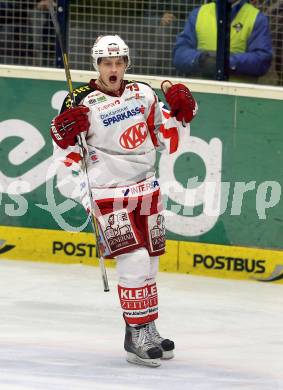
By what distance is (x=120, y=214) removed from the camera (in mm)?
7027

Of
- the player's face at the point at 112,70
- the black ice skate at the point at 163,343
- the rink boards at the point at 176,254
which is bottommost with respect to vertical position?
the rink boards at the point at 176,254

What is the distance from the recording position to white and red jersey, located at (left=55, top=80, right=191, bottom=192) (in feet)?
23.0

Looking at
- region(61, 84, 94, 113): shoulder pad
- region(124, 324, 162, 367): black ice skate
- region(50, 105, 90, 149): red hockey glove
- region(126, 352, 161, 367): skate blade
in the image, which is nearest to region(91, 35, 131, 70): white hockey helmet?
region(61, 84, 94, 113): shoulder pad

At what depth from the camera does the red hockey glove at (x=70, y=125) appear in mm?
6844

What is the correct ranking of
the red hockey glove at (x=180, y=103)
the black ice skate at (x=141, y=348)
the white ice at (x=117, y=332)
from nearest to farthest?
the white ice at (x=117, y=332), the black ice skate at (x=141, y=348), the red hockey glove at (x=180, y=103)

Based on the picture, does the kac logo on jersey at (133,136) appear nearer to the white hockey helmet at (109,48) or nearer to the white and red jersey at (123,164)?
the white and red jersey at (123,164)

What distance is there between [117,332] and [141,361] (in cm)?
84

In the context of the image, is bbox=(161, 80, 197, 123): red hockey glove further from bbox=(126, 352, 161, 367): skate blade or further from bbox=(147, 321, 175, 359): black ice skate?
bbox=(126, 352, 161, 367): skate blade

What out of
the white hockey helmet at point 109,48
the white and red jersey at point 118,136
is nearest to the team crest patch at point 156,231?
the white and red jersey at point 118,136

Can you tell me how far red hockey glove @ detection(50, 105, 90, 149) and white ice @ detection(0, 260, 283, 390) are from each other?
1.17 m

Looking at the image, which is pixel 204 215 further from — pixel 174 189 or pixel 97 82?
pixel 97 82

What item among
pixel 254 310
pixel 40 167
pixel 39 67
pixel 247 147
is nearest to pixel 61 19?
pixel 39 67

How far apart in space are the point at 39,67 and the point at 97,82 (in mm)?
2676

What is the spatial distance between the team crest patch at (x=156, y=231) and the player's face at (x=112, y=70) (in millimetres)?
722
